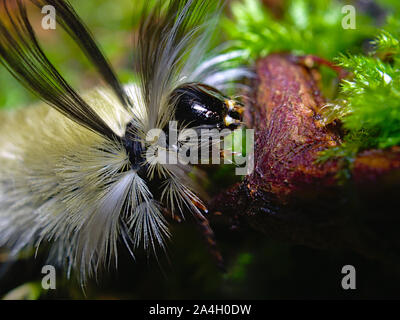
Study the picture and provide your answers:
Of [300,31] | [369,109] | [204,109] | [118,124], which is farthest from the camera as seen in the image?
[300,31]

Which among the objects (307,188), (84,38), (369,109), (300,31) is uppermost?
(300,31)

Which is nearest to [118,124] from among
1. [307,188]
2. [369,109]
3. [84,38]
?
[84,38]

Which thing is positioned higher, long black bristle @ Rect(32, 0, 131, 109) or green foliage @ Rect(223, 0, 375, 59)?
green foliage @ Rect(223, 0, 375, 59)

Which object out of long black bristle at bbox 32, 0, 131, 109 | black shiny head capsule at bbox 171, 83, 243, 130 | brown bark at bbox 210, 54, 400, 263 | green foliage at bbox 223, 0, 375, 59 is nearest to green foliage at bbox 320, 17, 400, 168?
brown bark at bbox 210, 54, 400, 263

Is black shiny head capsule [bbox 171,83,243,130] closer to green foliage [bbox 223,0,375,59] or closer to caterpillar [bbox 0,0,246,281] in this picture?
caterpillar [bbox 0,0,246,281]

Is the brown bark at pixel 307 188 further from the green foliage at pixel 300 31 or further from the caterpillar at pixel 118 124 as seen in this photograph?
the green foliage at pixel 300 31

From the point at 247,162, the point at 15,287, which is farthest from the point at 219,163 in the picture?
the point at 15,287

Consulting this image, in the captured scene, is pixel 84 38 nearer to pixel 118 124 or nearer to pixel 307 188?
pixel 118 124
